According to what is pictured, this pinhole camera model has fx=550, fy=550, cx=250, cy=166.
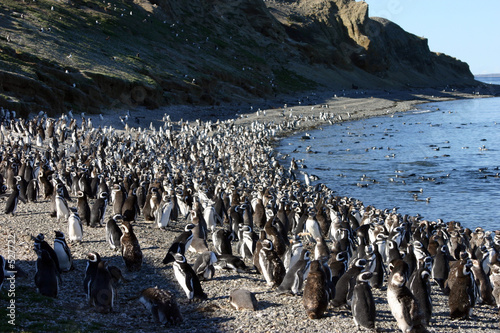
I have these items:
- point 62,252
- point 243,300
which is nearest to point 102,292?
point 62,252

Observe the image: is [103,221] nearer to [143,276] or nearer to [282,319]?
[143,276]

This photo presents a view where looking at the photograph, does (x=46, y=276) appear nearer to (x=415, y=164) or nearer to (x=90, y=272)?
(x=90, y=272)

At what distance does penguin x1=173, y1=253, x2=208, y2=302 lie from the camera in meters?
9.20

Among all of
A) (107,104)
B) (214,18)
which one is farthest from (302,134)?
(214,18)

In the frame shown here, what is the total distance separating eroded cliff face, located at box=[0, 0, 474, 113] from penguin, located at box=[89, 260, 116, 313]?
29.9 metres

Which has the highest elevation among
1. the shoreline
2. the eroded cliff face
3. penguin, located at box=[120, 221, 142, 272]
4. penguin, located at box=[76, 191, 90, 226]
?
the eroded cliff face

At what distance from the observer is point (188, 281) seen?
9.19 metres

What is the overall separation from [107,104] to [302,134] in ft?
56.7

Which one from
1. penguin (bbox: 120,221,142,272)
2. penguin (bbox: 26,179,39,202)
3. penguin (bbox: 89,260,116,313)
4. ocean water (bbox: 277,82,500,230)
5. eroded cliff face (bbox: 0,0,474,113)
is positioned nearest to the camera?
penguin (bbox: 89,260,116,313)

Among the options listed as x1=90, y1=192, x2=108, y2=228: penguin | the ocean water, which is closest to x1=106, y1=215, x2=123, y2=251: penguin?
x1=90, y1=192, x2=108, y2=228: penguin

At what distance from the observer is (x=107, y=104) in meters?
45.6

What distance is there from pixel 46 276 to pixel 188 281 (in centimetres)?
225

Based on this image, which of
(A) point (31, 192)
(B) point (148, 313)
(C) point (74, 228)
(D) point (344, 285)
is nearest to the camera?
(B) point (148, 313)

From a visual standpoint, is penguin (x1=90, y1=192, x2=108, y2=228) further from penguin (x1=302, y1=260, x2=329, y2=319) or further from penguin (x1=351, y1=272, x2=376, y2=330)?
penguin (x1=351, y1=272, x2=376, y2=330)
